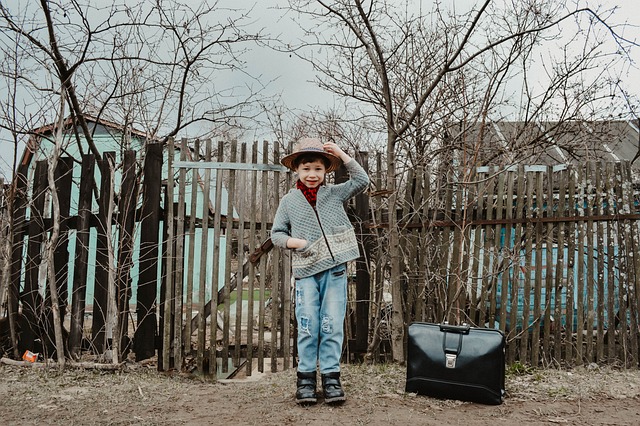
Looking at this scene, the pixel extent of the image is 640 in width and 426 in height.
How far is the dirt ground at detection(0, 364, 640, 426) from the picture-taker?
3.21 meters

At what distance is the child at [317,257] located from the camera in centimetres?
347

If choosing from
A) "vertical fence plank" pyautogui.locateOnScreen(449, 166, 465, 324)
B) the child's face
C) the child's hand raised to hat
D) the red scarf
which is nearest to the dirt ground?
"vertical fence plank" pyautogui.locateOnScreen(449, 166, 465, 324)

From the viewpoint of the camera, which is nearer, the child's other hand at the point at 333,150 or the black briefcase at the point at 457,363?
the black briefcase at the point at 457,363

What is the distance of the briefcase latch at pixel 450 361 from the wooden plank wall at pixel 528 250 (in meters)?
1.19

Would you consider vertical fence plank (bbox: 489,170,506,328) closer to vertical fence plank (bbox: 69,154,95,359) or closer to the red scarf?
the red scarf

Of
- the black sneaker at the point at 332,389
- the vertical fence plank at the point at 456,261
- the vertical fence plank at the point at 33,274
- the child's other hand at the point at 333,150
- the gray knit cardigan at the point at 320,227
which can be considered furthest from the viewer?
the vertical fence plank at the point at 33,274

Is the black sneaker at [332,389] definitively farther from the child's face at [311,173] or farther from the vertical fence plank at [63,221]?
the vertical fence plank at [63,221]

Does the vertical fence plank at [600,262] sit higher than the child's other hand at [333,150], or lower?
lower

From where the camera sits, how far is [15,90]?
4.80m

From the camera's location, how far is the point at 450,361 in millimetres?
3477

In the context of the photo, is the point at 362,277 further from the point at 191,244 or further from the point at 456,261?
the point at 191,244

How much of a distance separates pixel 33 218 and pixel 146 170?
1154 mm

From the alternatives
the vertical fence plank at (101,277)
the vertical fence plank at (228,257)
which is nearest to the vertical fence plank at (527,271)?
the vertical fence plank at (228,257)

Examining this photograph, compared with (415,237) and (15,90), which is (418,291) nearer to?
(415,237)
